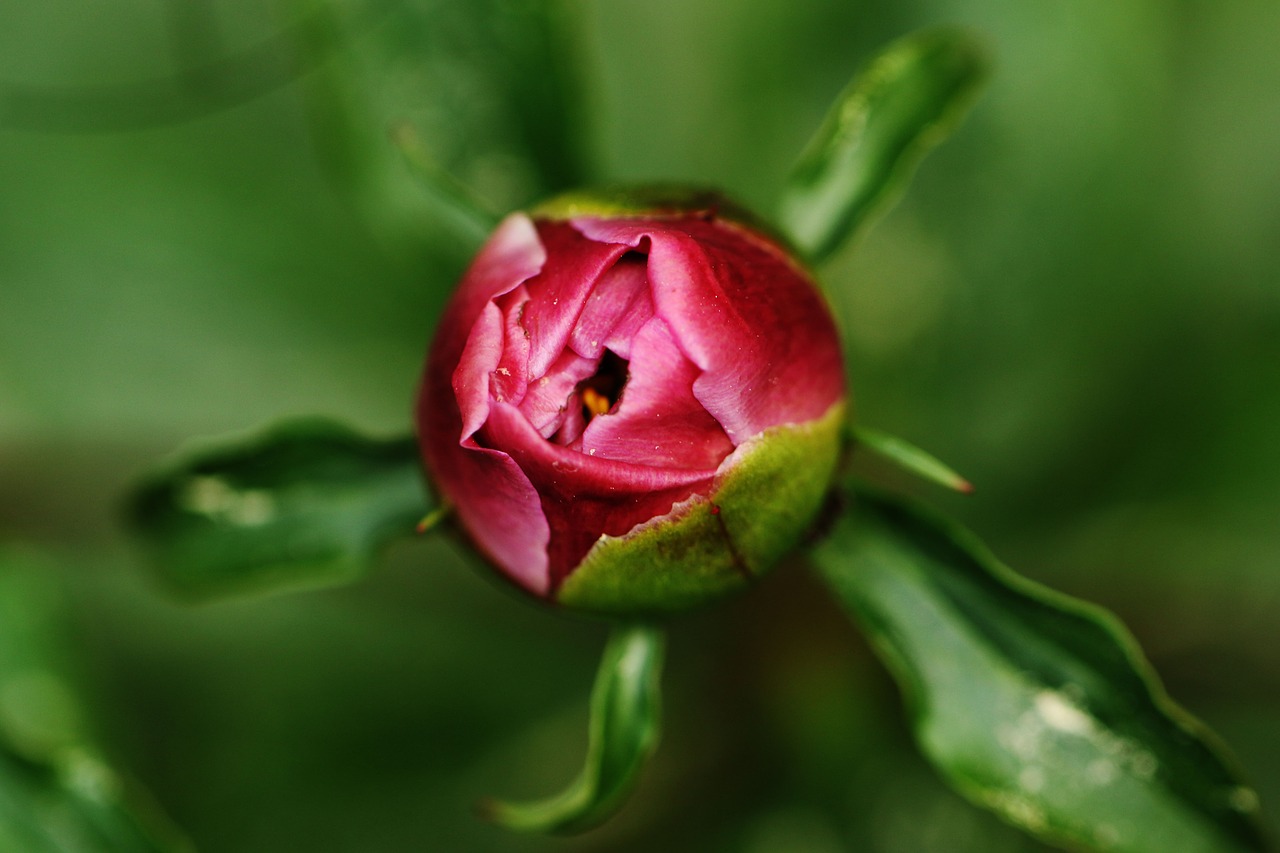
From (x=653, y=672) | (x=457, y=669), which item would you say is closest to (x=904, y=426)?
(x=457, y=669)

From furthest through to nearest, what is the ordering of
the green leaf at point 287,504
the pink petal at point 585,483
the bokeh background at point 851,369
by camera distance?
the bokeh background at point 851,369, the green leaf at point 287,504, the pink petal at point 585,483

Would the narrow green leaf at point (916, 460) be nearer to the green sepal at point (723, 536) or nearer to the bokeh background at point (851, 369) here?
the green sepal at point (723, 536)

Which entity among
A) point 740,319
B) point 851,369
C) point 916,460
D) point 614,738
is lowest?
point 851,369

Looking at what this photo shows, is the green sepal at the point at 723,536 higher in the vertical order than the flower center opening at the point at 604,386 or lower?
lower

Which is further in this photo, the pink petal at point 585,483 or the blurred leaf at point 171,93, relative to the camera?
the blurred leaf at point 171,93

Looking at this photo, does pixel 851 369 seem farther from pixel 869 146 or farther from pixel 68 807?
pixel 68 807

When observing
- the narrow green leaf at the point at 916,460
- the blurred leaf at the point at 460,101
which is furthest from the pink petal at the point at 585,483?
the blurred leaf at the point at 460,101

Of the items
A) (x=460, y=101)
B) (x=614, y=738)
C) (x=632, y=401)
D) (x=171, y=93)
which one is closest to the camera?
(x=632, y=401)

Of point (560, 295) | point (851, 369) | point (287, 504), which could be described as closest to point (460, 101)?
point (287, 504)
